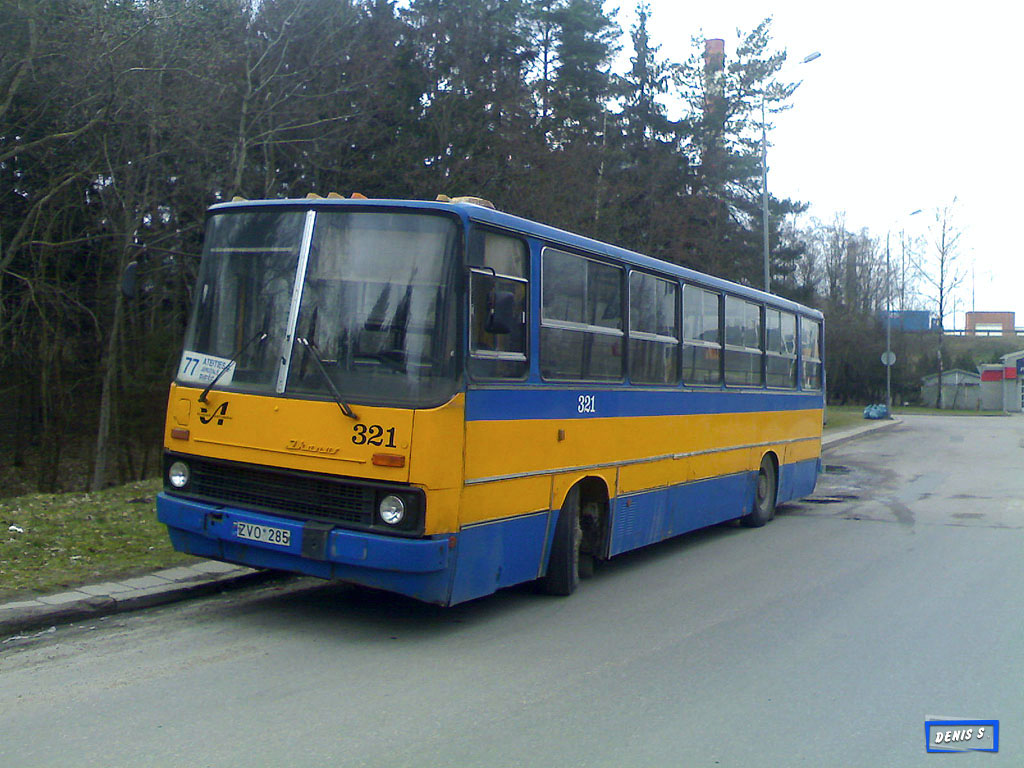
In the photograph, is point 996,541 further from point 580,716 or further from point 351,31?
point 351,31

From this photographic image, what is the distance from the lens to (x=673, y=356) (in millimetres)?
10625

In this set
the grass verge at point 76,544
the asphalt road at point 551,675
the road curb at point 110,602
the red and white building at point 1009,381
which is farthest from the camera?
the red and white building at point 1009,381

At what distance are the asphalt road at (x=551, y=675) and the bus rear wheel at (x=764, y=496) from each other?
3.30 meters

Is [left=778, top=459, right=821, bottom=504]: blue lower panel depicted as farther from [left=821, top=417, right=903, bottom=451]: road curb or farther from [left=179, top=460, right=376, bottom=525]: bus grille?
[left=821, top=417, right=903, bottom=451]: road curb

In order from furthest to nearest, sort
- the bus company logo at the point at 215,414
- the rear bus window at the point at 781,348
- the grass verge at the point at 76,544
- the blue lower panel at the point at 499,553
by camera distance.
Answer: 1. the rear bus window at the point at 781,348
2. the grass verge at the point at 76,544
3. the bus company logo at the point at 215,414
4. the blue lower panel at the point at 499,553

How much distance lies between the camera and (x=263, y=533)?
279 inches

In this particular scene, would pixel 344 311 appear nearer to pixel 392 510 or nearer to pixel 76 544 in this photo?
pixel 392 510

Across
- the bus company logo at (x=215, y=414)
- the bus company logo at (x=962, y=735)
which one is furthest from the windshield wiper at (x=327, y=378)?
the bus company logo at (x=962, y=735)

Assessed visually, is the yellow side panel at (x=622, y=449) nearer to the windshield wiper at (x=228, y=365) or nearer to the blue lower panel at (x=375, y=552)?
the blue lower panel at (x=375, y=552)

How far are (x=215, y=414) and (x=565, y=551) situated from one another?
120 inches

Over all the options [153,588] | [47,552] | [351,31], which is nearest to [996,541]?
[153,588]

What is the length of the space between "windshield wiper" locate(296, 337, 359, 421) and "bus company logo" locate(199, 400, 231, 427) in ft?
2.56

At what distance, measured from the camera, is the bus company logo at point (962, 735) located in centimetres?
530

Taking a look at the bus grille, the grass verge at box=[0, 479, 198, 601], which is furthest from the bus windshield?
the grass verge at box=[0, 479, 198, 601]
